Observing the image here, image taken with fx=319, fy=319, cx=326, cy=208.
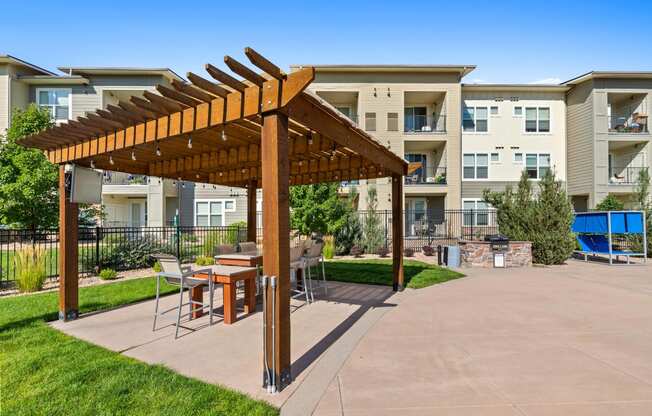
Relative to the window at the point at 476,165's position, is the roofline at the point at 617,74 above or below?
above

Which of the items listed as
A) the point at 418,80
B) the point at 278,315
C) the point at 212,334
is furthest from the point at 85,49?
the point at 418,80

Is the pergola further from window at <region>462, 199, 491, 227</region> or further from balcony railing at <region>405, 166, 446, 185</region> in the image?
window at <region>462, 199, 491, 227</region>

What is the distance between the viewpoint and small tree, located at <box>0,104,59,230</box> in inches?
392

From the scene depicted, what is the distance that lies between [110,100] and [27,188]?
13.0 meters

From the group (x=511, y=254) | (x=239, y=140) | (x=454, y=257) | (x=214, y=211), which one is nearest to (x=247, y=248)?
(x=239, y=140)

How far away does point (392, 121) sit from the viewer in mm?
19391

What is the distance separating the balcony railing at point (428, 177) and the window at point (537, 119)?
6.70 m

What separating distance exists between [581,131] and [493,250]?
1400cm

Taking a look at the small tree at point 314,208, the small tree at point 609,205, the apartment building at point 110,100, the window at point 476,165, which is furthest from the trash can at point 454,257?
the apartment building at point 110,100

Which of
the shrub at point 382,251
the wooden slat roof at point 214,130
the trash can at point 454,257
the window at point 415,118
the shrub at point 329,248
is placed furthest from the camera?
the window at point 415,118

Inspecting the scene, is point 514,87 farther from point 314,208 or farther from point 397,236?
point 397,236

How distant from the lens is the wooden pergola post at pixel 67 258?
17.6ft

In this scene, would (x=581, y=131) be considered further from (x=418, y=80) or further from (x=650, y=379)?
(x=650, y=379)

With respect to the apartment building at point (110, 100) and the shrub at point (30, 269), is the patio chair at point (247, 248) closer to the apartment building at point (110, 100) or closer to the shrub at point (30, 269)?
the shrub at point (30, 269)
